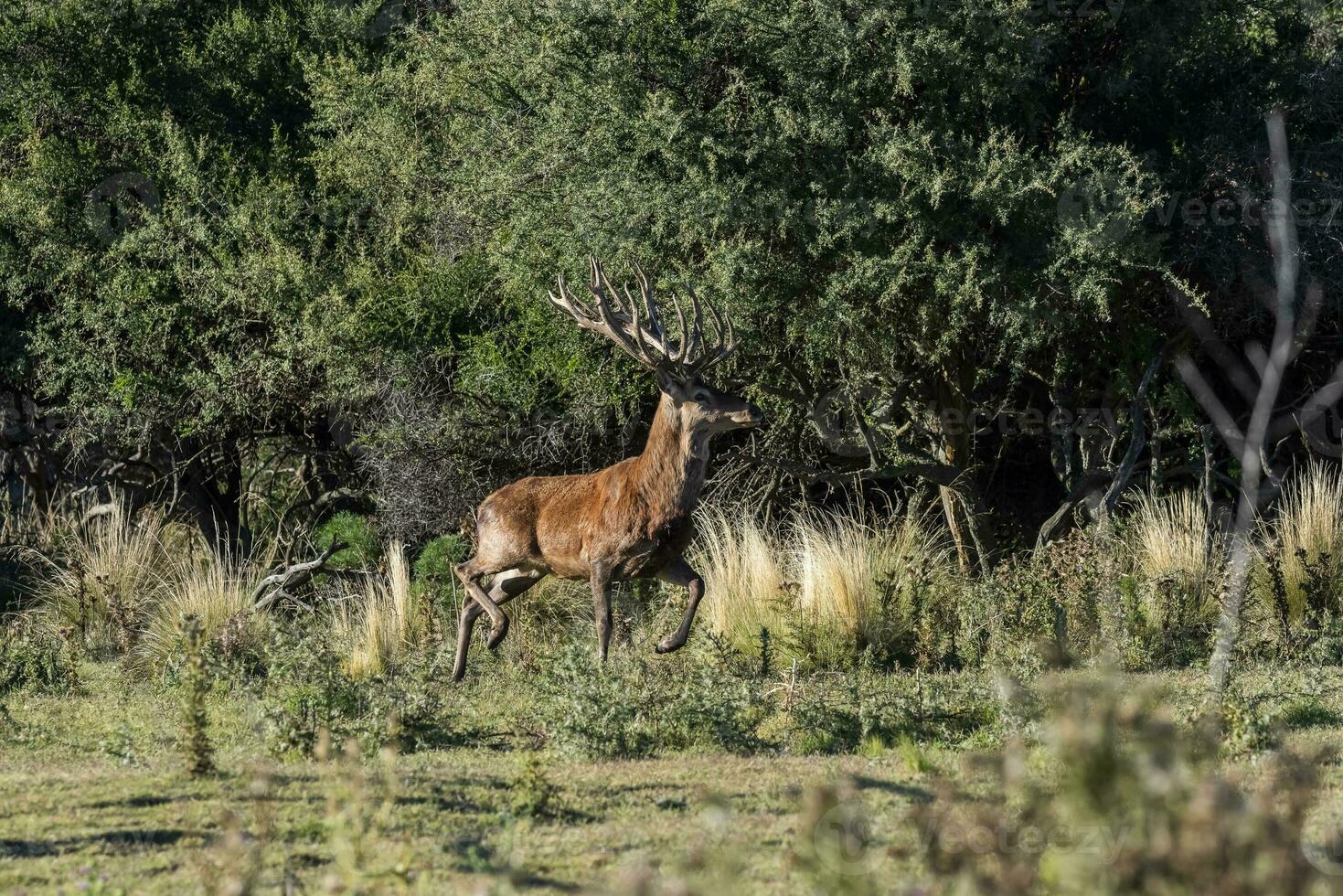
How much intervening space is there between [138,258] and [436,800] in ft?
36.2

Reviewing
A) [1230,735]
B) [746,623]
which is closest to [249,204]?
[746,623]

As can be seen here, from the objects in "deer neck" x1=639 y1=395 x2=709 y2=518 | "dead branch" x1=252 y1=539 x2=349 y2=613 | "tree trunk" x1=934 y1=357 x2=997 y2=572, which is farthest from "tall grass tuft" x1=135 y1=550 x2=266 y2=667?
"tree trunk" x1=934 y1=357 x2=997 y2=572

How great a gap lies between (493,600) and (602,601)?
1.21m

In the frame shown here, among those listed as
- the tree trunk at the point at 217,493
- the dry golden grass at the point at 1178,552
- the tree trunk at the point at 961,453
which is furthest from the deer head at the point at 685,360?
the tree trunk at the point at 217,493

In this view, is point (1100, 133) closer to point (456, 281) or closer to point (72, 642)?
point (456, 281)

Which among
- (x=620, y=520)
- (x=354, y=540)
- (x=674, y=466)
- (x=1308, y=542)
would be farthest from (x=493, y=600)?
(x=1308, y=542)

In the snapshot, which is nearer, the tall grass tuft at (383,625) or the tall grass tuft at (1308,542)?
the tall grass tuft at (1308,542)

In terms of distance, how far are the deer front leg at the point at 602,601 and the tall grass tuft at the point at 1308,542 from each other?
4.59 metres

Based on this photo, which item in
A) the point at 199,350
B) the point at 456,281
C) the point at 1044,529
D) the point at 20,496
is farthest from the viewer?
the point at 20,496

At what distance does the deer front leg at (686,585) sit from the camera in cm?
1006

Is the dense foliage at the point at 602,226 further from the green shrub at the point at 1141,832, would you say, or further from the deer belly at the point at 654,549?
the green shrub at the point at 1141,832

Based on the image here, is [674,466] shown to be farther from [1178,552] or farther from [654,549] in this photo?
[1178,552]

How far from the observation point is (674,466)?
402 inches

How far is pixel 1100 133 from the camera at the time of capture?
Answer: 12.7 m
